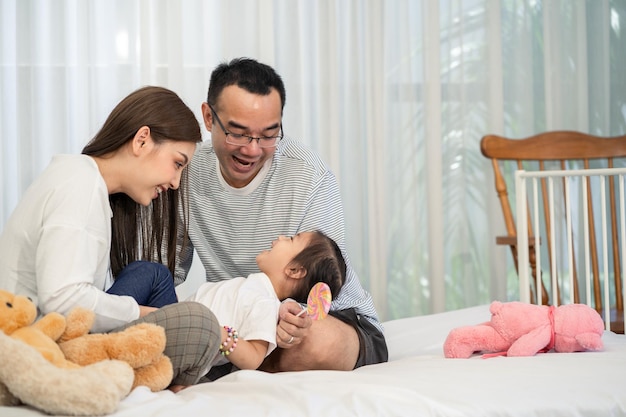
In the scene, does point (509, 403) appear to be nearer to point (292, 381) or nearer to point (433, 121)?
point (292, 381)

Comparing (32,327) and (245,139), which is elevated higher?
(245,139)

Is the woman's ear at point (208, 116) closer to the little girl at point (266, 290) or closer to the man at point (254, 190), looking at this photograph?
the man at point (254, 190)

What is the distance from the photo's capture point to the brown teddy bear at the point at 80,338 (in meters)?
1.22

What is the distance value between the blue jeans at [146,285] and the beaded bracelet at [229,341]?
0.20 metres

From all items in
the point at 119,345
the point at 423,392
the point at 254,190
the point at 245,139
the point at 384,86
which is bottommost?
the point at 423,392

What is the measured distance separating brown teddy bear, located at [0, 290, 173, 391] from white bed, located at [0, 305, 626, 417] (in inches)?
2.3

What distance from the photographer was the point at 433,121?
122 inches

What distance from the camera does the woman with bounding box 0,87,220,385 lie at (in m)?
1.35

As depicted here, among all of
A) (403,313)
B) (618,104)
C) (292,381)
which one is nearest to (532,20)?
(618,104)

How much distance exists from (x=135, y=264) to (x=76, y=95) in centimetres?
135

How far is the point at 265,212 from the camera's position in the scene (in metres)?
1.99

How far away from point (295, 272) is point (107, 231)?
500mm

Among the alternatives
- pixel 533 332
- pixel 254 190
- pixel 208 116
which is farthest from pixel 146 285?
pixel 533 332

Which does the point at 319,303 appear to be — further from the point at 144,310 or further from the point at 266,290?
the point at 144,310
